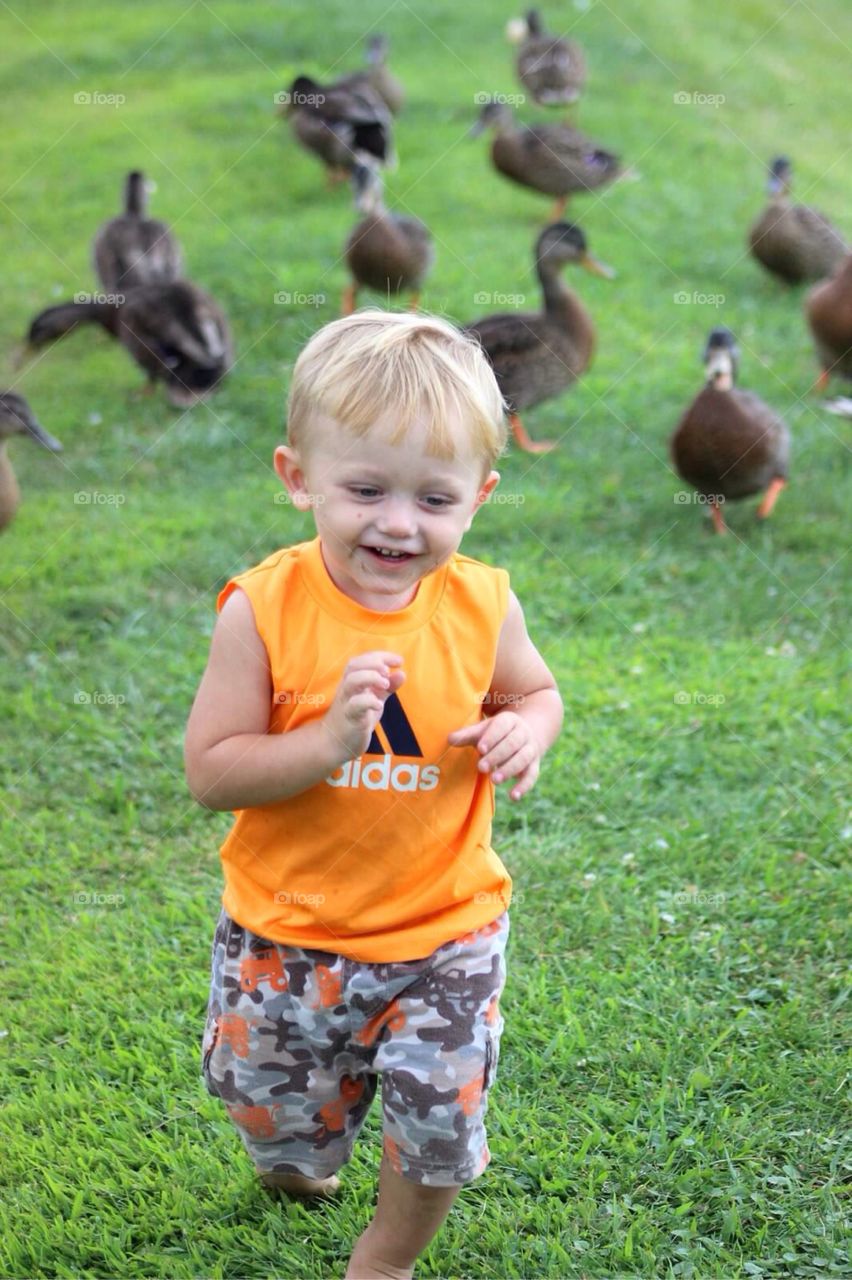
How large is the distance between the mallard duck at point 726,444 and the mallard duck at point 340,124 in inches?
183

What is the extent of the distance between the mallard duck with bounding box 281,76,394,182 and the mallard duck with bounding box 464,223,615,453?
329 centimetres

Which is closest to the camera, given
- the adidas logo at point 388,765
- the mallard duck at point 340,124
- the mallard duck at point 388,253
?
Answer: the adidas logo at point 388,765

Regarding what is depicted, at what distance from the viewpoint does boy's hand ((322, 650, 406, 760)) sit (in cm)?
184

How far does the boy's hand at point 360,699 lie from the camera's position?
1.84 m

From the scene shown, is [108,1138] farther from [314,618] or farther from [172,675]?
[172,675]

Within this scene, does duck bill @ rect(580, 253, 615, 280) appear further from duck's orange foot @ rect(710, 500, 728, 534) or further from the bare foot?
the bare foot

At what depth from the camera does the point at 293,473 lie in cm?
205

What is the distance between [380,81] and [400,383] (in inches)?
415

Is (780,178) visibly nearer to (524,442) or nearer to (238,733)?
(524,442)

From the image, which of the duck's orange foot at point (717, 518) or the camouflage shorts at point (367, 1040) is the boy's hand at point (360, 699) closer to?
the camouflage shorts at point (367, 1040)

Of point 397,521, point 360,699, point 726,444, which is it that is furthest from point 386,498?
point 726,444

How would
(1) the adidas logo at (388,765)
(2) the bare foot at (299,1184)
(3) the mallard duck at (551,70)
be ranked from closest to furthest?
(1) the adidas logo at (388,765) → (2) the bare foot at (299,1184) → (3) the mallard duck at (551,70)

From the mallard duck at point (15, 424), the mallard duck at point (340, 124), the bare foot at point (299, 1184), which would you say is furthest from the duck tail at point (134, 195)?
the bare foot at point (299, 1184)

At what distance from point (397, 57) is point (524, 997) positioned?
491 inches
